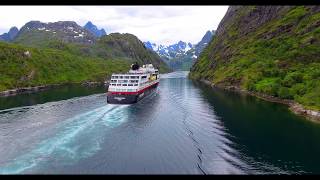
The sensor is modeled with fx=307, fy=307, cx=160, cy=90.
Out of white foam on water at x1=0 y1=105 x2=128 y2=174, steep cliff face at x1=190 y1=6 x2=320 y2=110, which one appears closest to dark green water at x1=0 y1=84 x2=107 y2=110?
white foam on water at x1=0 y1=105 x2=128 y2=174

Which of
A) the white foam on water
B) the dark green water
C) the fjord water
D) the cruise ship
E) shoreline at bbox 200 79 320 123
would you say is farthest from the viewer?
the dark green water

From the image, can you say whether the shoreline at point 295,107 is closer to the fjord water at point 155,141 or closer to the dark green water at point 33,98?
the fjord water at point 155,141

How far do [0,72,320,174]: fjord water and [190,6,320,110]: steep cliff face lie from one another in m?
17.8

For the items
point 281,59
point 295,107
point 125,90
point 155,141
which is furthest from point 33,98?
point 281,59

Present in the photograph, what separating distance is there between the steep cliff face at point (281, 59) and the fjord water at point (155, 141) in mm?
17847

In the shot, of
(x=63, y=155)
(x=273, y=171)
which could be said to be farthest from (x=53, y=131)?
(x=273, y=171)

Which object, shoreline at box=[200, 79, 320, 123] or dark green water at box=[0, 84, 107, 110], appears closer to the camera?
shoreline at box=[200, 79, 320, 123]

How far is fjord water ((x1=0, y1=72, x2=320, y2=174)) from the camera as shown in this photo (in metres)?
43.3

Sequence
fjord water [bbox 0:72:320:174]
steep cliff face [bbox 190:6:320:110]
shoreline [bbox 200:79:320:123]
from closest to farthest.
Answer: fjord water [bbox 0:72:320:174] < shoreline [bbox 200:79:320:123] < steep cliff face [bbox 190:6:320:110]

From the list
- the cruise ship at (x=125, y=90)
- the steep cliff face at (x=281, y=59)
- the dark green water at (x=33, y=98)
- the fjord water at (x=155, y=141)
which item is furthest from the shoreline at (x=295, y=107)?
the dark green water at (x=33, y=98)

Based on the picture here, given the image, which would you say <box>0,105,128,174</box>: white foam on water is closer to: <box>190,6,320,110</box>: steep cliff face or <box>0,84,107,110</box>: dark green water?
<box>0,84,107,110</box>: dark green water

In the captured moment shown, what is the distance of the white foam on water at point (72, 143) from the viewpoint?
43438 millimetres

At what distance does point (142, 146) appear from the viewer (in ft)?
173

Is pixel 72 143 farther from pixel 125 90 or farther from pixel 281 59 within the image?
pixel 281 59
